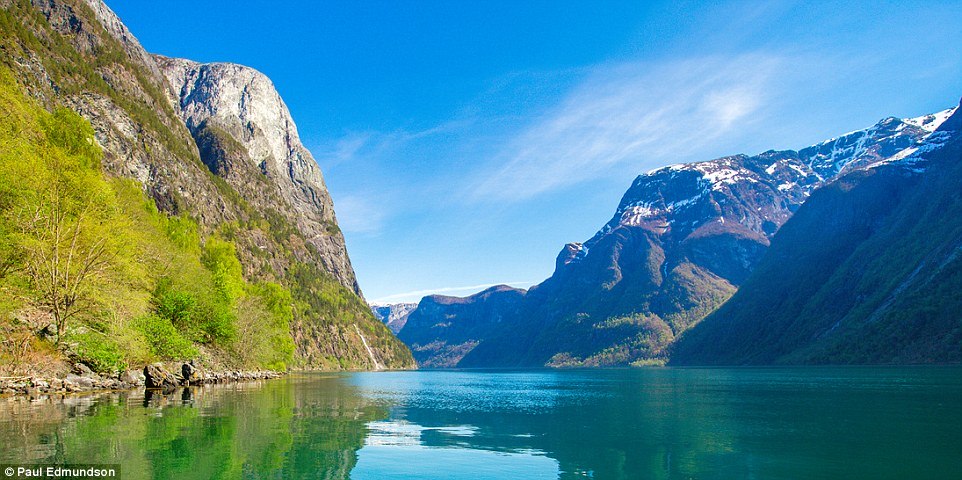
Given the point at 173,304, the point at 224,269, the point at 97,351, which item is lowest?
the point at 97,351

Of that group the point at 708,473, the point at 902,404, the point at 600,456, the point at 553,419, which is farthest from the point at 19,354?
the point at 902,404

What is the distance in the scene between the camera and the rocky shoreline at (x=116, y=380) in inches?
1594

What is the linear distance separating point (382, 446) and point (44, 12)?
21642cm

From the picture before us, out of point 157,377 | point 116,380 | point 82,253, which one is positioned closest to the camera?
point 82,253

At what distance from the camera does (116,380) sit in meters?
51.9

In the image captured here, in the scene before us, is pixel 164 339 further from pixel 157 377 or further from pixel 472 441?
pixel 472 441

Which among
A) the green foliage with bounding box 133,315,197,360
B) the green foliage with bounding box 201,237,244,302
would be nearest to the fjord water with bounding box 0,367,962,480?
the green foliage with bounding box 133,315,197,360

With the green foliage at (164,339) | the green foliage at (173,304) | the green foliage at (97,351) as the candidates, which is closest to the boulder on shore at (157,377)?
the green foliage at (164,339)

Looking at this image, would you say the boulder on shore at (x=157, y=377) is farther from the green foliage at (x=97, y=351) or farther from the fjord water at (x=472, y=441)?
the fjord water at (x=472, y=441)

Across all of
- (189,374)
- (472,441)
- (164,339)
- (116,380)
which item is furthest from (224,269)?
(472,441)

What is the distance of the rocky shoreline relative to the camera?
133 feet

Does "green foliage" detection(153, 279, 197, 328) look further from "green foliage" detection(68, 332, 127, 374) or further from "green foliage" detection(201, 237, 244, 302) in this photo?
"green foliage" detection(68, 332, 127, 374)

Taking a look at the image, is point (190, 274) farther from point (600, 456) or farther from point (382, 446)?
point (600, 456)

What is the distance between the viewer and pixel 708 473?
19.8m
